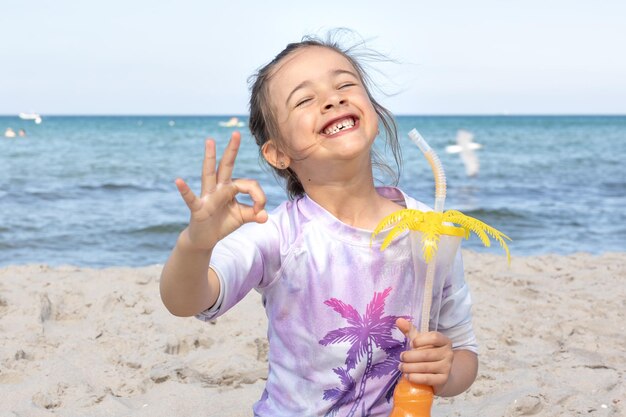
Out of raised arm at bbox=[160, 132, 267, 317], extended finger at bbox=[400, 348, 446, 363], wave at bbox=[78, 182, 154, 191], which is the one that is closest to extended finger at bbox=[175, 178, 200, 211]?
raised arm at bbox=[160, 132, 267, 317]

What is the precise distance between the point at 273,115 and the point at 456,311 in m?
0.74

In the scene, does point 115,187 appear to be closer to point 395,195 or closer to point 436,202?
point 395,195

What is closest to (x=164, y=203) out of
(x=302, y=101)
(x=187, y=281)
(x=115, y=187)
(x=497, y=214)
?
(x=115, y=187)

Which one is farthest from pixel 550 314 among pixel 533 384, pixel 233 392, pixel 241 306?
pixel 233 392

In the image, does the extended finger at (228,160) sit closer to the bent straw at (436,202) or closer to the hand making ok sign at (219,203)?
the hand making ok sign at (219,203)

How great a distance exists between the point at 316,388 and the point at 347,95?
0.78m

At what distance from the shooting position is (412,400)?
68.0 inches

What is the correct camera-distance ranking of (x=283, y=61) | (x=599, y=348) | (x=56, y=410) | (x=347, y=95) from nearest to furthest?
(x=347, y=95) < (x=283, y=61) < (x=56, y=410) < (x=599, y=348)

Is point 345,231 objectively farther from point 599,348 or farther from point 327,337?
point 599,348

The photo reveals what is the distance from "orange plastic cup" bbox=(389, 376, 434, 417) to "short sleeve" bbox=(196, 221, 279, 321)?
454 mm

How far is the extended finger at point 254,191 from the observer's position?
5.14 feet

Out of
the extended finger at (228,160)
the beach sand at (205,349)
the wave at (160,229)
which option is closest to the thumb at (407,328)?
the extended finger at (228,160)

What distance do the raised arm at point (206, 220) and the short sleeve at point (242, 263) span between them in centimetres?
8

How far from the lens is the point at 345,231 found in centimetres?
198
